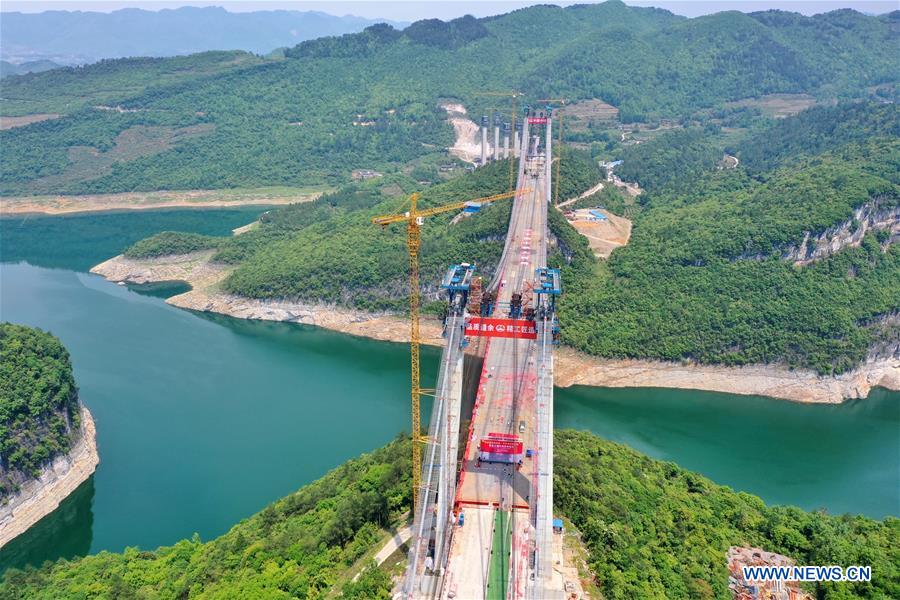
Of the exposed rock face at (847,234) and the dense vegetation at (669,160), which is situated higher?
the dense vegetation at (669,160)

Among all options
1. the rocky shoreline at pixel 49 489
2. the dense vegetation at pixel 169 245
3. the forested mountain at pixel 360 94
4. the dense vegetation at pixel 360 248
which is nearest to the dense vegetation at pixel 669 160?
the dense vegetation at pixel 360 248

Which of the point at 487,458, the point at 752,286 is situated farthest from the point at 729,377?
the point at 487,458

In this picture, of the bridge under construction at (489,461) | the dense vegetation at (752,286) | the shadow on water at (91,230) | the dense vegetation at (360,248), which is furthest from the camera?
the shadow on water at (91,230)

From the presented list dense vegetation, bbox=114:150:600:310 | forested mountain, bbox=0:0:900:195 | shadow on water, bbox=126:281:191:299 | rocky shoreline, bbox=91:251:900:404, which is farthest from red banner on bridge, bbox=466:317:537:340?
forested mountain, bbox=0:0:900:195

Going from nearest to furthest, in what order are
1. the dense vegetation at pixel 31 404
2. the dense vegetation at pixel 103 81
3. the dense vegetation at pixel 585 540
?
the dense vegetation at pixel 585 540
the dense vegetation at pixel 31 404
the dense vegetation at pixel 103 81

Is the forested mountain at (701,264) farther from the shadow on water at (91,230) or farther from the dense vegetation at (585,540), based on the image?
the dense vegetation at (585,540)

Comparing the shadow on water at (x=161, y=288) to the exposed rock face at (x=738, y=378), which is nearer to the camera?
the exposed rock face at (x=738, y=378)

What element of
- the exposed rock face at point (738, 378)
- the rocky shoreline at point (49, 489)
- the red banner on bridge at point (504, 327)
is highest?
the red banner on bridge at point (504, 327)

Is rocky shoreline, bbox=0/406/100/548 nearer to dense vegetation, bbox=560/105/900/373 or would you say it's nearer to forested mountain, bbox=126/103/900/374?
forested mountain, bbox=126/103/900/374
